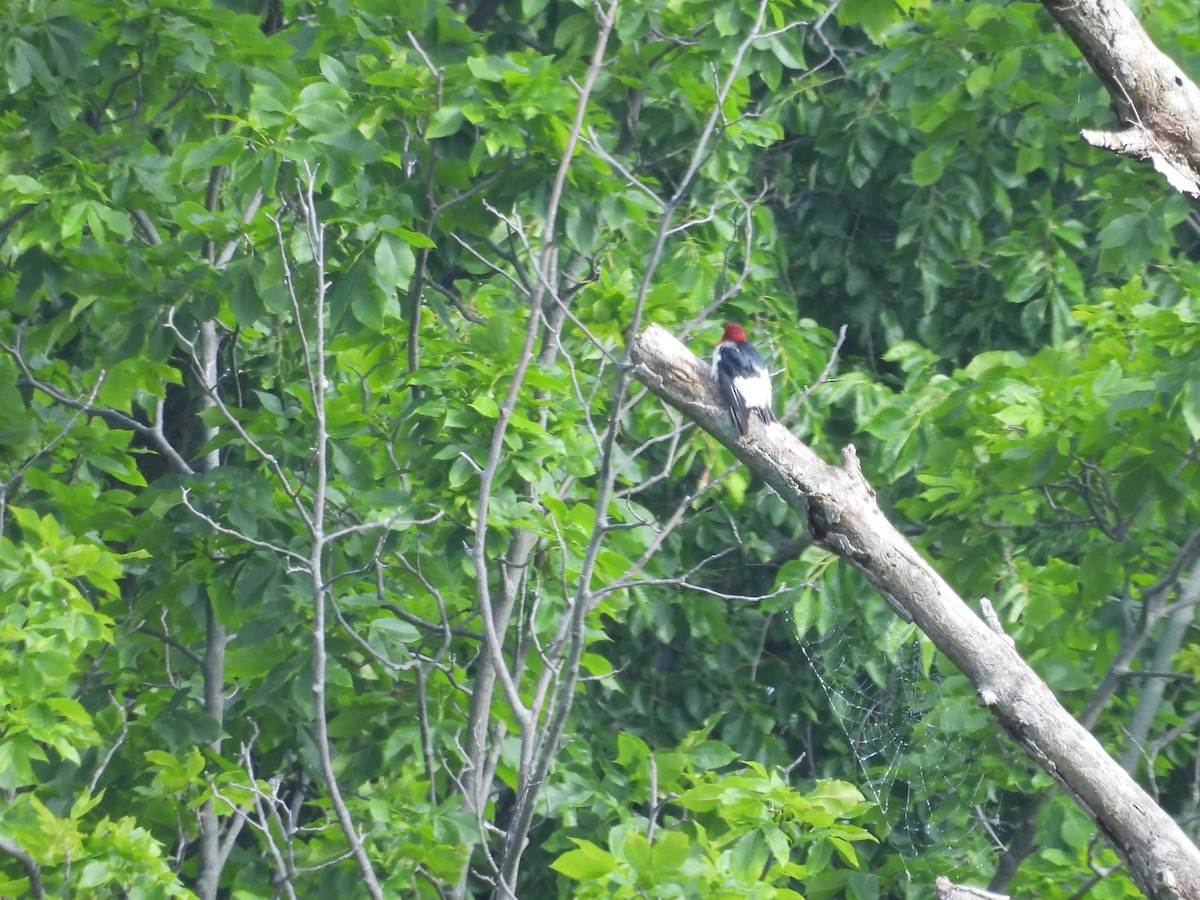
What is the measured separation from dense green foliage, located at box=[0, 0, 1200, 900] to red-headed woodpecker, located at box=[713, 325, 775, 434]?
0.88 ft

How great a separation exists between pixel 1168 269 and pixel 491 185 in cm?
260

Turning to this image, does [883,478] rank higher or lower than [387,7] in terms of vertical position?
lower

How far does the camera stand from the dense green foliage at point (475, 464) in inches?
161

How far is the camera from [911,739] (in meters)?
5.26

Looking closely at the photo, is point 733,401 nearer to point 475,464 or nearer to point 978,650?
point 475,464

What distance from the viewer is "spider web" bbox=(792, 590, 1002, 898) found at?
492 cm

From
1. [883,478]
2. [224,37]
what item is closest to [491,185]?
[224,37]

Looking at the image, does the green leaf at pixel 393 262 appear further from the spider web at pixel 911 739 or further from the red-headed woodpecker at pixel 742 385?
the spider web at pixel 911 739

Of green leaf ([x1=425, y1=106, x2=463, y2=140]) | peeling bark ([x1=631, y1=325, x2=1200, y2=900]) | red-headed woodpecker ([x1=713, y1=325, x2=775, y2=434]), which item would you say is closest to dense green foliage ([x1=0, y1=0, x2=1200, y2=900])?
green leaf ([x1=425, y1=106, x2=463, y2=140])

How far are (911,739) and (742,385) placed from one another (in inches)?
82.5

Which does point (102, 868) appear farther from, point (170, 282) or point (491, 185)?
point (491, 185)

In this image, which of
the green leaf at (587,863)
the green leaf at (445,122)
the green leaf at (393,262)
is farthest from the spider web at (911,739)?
the green leaf at (445,122)

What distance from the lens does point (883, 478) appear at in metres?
5.94

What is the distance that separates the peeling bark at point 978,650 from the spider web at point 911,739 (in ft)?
5.07
